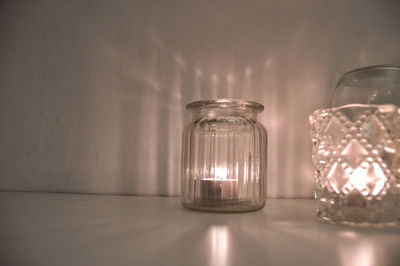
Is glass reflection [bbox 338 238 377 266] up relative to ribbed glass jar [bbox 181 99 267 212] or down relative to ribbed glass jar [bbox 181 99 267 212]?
down

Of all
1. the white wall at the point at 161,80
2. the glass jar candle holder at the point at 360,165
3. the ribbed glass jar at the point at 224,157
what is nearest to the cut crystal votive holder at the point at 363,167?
the glass jar candle holder at the point at 360,165

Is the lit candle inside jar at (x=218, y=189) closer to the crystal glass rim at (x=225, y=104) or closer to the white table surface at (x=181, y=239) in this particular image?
the white table surface at (x=181, y=239)

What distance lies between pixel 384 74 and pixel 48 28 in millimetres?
797

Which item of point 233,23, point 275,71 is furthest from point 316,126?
point 233,23

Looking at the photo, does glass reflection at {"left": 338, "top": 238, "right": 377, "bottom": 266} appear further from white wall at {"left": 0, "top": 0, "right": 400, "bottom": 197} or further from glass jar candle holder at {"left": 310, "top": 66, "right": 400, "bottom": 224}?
white wall at {"left": 0, "top": 0, "right": 400, "bottom": 197}

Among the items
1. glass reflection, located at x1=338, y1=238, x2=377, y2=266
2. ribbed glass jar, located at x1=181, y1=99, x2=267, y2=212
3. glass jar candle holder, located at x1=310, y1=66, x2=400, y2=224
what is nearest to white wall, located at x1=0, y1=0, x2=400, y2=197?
ribbed glass jar, located at x1=181, y1=99, x2=267, y2=212

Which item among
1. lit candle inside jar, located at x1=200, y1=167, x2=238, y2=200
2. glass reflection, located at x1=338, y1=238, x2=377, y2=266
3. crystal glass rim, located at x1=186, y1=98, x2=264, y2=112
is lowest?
glass reflection, located at x1=338, y1=238, x2=377, y2=266

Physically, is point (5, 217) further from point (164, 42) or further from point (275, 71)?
point (275, 71)

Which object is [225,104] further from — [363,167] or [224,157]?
[363,167]

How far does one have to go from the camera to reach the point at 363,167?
379 millimetres

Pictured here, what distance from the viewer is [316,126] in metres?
0.43

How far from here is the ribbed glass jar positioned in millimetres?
467

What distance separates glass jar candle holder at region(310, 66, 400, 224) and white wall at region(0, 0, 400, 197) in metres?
0.25

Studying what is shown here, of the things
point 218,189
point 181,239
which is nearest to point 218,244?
point 181,239
